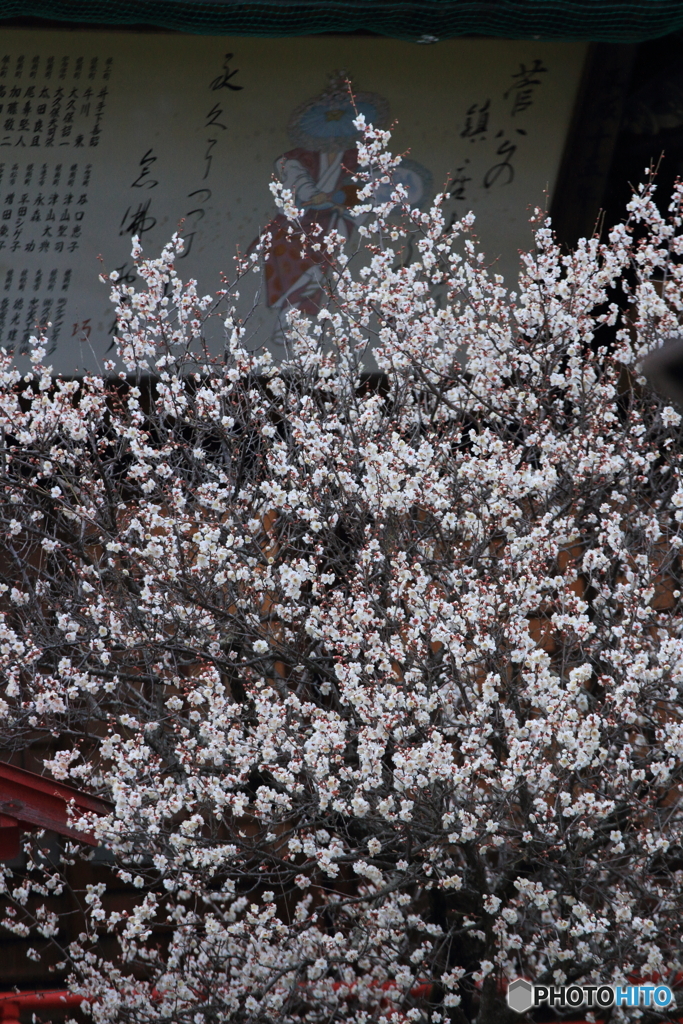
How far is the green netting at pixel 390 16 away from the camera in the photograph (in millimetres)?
7254

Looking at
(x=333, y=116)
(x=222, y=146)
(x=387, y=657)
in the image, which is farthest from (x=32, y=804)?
(x=333, y=116)

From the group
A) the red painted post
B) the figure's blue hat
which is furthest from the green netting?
the red painted post

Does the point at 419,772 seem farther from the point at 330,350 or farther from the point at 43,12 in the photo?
the point at 43,12

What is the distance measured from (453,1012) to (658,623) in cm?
265

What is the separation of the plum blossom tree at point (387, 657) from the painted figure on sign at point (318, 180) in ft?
3.96

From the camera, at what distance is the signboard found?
26.5 feet

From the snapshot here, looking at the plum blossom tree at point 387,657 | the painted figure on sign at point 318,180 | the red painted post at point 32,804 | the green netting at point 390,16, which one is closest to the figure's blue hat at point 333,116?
the painted figure on sign at point 318,180

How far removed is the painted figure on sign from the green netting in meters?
0.87

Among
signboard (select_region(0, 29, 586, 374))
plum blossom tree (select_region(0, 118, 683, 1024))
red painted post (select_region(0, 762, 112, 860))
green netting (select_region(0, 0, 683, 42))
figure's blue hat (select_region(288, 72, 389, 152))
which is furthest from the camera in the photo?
figure's blue hat (select_region(288, 72, 389, 152))

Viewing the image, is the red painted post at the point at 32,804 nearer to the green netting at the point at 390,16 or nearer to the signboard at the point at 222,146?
the signboard at the point at 222,146

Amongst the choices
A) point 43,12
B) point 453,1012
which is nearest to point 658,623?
point 453,1012

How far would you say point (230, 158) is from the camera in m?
8.42

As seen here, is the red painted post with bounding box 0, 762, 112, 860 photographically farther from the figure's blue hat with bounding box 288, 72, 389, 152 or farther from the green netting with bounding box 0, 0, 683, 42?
the figure's blue hat with bounding box 288, 72, 389, 152

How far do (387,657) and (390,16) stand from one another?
16.7 feet
